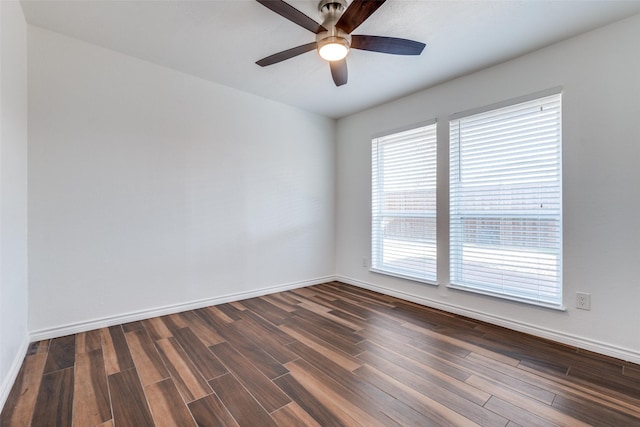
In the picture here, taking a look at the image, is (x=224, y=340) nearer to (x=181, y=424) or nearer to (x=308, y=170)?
(x=181, y=424)

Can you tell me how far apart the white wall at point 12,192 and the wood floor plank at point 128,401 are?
20.9 inches

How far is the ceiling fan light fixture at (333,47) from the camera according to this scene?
6.08 feet

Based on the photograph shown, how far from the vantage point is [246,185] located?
3.43 meters

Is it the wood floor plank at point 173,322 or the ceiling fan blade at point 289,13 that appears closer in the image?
the ceiling fan blade at point 289,13

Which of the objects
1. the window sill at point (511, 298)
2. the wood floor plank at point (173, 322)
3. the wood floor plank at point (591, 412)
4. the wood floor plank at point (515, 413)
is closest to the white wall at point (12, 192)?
the wood floor plank at point (173, 322)

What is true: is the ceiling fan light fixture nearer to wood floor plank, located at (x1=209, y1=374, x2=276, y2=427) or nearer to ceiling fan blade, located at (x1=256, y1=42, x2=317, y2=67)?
ceiling fan blade, located at (x1=256, y1=42, x2=317, y2=67)

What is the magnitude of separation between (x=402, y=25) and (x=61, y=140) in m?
2.87

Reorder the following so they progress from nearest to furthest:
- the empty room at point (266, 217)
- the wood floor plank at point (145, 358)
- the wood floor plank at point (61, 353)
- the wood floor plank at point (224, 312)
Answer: the empty room at point (266, 217)
the wood floor plank at point (145, 358)
the wood floor plank at point (61, 353)
the wood floor plank at point (224, 312)

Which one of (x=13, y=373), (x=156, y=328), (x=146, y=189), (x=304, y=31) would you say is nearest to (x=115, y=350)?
(x=156, y=328)

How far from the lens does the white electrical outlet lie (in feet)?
7.20

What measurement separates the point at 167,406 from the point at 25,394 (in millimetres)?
867

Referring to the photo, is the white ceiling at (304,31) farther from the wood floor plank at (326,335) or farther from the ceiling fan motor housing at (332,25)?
the wood floor plank at (326,335)

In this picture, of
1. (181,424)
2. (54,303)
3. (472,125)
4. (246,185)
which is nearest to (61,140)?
(54,303)

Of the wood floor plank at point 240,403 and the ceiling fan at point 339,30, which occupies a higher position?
the ceiling fan at point 339,30
